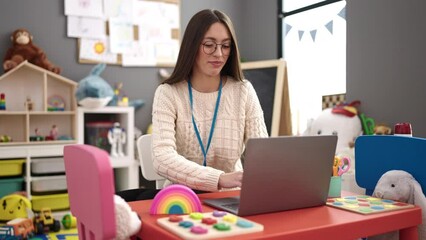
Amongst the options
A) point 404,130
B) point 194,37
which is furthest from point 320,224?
point 194,37

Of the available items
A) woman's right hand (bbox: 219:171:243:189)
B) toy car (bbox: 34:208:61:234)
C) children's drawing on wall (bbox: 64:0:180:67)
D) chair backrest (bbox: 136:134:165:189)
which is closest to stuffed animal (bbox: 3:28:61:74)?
children's drawing on wall (bbox: 64:0:180:67)

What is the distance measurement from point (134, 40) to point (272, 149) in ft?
8.92

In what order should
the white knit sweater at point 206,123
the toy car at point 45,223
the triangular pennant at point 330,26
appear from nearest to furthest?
the white knit sweater at point 206,123 → the toy car at point 45,223 → the triangular pennant at point 330,26

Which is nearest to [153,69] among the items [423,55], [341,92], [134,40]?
[134,40]

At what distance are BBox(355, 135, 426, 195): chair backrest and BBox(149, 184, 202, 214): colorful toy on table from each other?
1.88 feet

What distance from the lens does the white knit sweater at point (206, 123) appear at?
1394 mm

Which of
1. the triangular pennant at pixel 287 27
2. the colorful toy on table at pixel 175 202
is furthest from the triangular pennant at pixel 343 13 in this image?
the colorful toy on table at pixel 175 202

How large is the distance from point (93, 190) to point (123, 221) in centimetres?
9

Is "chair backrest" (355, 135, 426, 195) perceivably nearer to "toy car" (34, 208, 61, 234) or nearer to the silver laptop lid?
the silver laptop lid

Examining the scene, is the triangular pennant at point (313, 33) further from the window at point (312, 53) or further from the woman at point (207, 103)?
the woman at point (207, 103)

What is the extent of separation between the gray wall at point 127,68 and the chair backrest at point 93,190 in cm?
247

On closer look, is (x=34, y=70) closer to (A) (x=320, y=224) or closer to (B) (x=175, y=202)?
(B) (x=175, y=202)

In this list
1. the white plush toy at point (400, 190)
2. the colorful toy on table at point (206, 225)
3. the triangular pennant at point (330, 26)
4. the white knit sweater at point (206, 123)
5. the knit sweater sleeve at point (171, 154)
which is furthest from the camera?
the triangular pennant at point (330, 26)

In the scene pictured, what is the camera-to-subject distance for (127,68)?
135 inches
